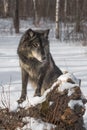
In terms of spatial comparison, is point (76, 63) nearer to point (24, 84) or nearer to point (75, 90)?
point (24, 84)

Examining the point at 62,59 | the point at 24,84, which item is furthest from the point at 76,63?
the point at 24,84

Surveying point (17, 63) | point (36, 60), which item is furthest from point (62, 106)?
point (17, 63)

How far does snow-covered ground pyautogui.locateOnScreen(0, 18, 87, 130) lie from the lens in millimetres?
6969

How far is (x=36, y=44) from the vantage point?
5.17 meters

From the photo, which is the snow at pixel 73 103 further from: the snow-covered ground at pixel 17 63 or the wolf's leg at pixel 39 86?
the wolf's leg at pixel 39 86

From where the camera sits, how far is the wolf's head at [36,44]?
5.15 metres

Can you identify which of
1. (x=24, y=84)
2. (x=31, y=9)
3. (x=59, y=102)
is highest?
(x=59, y=102)

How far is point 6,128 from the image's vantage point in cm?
404

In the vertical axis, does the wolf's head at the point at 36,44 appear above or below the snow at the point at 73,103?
above

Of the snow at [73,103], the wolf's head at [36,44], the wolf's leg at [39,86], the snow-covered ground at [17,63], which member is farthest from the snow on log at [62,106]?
the wolf's leg at [39,86]

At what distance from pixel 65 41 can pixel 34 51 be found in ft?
32.5

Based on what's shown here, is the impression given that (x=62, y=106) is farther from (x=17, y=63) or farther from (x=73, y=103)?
(x=17, y=63)

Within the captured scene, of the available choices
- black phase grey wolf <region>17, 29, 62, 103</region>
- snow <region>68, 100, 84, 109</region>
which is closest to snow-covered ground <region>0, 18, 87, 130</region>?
black phase grey wolf <region>17, 29, 62, 103</region>

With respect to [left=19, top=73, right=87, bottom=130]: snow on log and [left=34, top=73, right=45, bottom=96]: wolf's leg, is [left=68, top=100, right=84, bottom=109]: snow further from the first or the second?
[left=34, top=73, right=45, bottom=96]: wolf's leg
